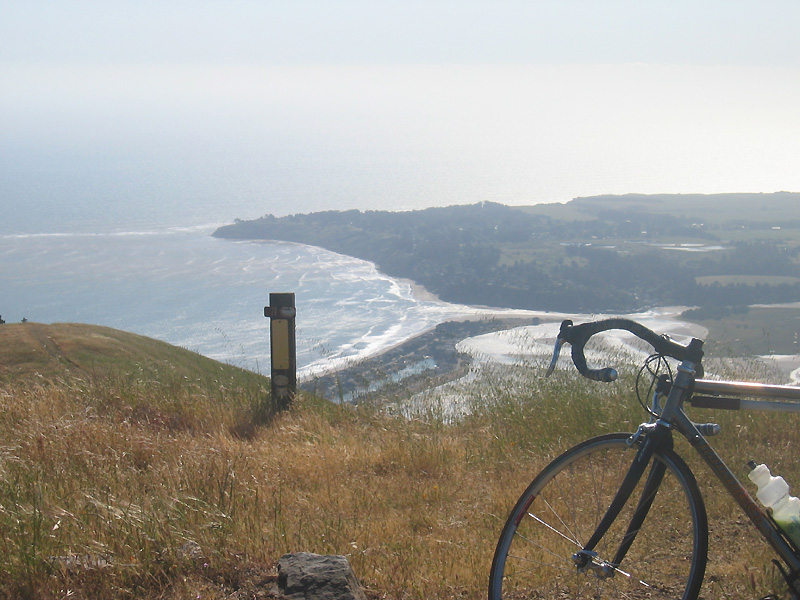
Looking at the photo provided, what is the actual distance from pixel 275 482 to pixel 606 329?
2.82 meters

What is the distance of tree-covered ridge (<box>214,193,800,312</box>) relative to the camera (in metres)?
41.5

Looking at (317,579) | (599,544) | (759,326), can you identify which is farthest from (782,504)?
(759,326)

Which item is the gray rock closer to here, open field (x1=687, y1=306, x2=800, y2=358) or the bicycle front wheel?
the bicycle front wheel

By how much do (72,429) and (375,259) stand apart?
189ft

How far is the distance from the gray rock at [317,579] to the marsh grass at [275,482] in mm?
212

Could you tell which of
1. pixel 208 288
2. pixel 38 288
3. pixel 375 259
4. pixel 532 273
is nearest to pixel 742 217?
pixel 532 273

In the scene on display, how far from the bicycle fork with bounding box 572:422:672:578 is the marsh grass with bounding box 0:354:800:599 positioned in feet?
2.22

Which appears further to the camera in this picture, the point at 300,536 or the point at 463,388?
the point at 463,388

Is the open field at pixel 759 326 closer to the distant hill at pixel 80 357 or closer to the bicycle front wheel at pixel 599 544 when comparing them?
the distant hill at pixel 80 357

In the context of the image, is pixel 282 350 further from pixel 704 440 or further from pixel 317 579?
pixel 704 440

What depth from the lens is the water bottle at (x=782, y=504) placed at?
90.4 inches

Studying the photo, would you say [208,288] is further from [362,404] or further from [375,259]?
[362,404]

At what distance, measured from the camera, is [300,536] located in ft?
11.4

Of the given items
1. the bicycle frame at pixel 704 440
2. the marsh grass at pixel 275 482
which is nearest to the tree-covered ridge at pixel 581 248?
the marsh grass at pixel 275 482
